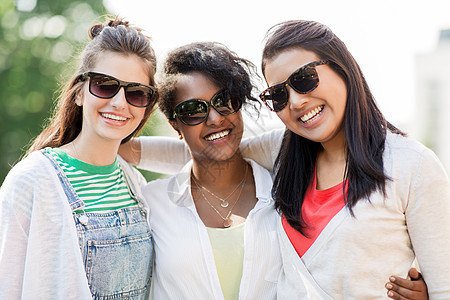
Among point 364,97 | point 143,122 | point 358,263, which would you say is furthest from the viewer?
point 143,122

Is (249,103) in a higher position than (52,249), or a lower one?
higher

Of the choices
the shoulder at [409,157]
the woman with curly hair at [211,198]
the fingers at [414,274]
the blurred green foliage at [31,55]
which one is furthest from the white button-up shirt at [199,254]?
the blurred green foliage at [31,55]

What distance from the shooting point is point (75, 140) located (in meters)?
2.72

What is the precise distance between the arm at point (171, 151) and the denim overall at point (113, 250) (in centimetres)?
72

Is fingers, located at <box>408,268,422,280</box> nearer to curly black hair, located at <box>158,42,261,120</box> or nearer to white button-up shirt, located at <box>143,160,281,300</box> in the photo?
white button-up shirt, located at <box>143,160,281,300</box>

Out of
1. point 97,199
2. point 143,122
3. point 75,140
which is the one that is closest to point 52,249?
point 97,199

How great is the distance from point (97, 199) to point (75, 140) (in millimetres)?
422

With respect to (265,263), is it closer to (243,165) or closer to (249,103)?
(243,165)

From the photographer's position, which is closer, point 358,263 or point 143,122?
point 358,263

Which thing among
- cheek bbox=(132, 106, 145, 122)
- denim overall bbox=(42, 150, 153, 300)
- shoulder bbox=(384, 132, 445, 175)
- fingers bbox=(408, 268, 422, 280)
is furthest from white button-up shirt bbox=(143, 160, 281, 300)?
shoulder bbox=(384, 132, 445, 175)

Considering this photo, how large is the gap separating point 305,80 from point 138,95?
3.19 ft

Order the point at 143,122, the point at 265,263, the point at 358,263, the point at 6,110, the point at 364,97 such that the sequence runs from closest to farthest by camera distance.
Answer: the point at 358,263 → the point at 364,97 → the point at 265,263 → the point at 143,122 → the point at 6,110

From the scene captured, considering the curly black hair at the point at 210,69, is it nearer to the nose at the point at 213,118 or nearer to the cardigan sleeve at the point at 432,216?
the nose at the point at 213,118

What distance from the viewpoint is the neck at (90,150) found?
2609mm
